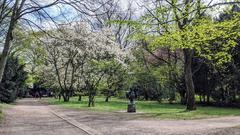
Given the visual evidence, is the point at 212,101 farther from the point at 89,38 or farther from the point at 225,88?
the point at 89,38

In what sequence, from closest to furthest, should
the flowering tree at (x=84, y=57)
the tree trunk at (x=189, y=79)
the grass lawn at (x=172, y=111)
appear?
the grass lawn at (x=172, y=111) → the tree trunk at (x=189, y=79) → the flowering tree at (x=84, y=57)

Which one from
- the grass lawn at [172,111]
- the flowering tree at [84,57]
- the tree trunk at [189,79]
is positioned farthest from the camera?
the flowering tree at [84,57]

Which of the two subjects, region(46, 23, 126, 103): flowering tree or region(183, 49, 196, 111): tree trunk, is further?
region(46, 23, 126, 103): flowering tree

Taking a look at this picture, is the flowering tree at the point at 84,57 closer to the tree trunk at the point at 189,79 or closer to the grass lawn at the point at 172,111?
the grass lawn at the point at 172,111

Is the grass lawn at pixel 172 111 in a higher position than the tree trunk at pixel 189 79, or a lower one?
lower

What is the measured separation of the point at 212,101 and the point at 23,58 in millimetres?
34452

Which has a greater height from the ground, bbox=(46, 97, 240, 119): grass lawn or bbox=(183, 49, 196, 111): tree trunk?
bbox=(183, 49, 196, 111): tree trunk

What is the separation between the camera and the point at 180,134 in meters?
11.5

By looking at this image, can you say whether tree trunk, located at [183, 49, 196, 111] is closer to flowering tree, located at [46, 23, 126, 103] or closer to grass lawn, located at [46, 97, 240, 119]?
grass lawn, located at [46, 97, 240, 119]

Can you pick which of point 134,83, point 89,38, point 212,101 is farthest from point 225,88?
point 89,38

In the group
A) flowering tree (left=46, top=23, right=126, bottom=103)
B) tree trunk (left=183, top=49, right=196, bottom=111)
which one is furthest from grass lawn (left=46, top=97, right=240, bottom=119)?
→ flowering tree (left=46, top=23, right=126, bottom=103)

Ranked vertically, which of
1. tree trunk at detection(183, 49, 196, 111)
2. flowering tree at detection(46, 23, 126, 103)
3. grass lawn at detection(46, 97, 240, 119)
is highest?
flowering tree at detection(46, 23, 126, 103)

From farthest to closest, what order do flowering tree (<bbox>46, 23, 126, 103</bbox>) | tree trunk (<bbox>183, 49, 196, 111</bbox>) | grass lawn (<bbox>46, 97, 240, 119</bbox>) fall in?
flowering tree (<bbox>46, 23, 126, 103</bbox>) < tree trunk (<bbox>183, 49, 196, 111</bbox>) < grass lawn (<bbox>46, 97, 240, 119</bbox>)

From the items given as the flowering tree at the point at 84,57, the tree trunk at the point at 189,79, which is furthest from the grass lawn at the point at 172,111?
the flowering tree at the point at 84,57
